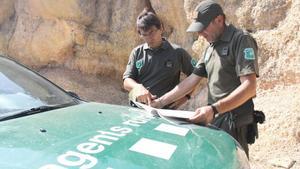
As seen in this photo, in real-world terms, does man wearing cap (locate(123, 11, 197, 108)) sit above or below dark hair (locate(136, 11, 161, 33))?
below

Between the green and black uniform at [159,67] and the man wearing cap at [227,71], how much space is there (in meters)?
0.41

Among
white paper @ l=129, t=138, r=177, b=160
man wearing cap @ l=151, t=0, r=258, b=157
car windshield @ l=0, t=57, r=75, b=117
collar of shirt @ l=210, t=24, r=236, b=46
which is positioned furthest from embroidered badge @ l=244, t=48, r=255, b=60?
car windshield @ l=0, t=57, r=75, b=117

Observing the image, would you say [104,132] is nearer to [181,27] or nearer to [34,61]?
[181,27]

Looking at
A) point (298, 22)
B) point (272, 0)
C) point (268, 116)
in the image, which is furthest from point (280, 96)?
point (272, 0)

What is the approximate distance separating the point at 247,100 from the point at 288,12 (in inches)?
112

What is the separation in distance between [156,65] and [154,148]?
1544mm

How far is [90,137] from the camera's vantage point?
194 centimetres

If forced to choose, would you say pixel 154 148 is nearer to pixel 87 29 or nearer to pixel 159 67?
pixel 159 67

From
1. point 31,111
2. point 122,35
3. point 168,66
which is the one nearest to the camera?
point 31,111

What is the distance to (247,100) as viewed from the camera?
278cm

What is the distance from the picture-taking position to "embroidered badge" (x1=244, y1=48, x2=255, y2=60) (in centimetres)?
264

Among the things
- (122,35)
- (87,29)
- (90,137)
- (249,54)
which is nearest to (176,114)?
(249,54)

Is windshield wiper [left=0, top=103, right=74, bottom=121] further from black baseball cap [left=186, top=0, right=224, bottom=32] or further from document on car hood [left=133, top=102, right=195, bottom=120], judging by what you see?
black baseball cap [left=186, top=0, right=224, bottom=32]

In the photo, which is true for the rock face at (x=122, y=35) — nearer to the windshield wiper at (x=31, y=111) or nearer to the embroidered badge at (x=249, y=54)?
the embroidered badge at (x=249, y=54)
